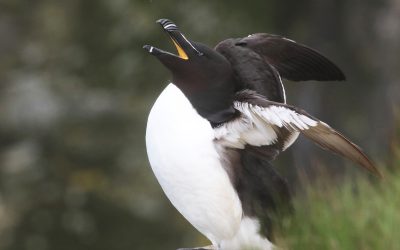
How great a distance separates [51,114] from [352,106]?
2.11 m

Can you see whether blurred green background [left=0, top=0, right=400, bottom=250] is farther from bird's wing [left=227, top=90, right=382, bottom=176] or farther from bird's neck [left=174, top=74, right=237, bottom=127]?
bird's wing [left=227, top=90, right=382, bottom=176]

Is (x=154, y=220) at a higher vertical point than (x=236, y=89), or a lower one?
lower

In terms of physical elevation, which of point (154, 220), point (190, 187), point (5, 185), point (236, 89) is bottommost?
point (154, 220)

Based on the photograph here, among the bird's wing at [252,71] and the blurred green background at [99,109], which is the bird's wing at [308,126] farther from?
the blurred green background at [99,109]

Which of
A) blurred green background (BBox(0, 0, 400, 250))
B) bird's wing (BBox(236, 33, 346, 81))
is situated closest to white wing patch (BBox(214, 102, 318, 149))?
bird's wing (BBox(236, 33, 346, 81))

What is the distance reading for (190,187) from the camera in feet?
Result: 9.10

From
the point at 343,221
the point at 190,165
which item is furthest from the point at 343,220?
the point at 190,165

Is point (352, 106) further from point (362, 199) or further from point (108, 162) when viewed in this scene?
point (362, 199)

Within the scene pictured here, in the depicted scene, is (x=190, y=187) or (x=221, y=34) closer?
(x=190, y=187)

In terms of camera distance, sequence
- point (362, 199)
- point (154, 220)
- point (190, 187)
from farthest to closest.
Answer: point (154, 220)
point (362, 199)
point (190, 187)

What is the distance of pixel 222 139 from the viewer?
2826mm

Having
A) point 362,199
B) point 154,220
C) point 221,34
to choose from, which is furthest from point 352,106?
point 362,199

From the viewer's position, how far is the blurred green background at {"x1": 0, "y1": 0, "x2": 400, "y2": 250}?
6.69m

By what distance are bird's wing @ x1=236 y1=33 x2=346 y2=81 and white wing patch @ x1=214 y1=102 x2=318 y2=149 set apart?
38 centimetres
